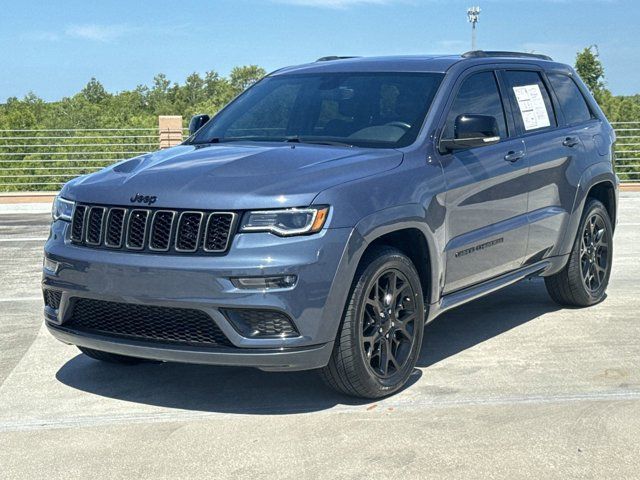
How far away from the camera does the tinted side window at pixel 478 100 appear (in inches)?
243

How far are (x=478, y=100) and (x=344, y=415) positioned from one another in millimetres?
2386

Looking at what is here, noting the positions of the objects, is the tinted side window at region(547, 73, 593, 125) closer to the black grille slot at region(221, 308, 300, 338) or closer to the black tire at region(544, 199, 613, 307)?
the black tire at region(544, 199, 613, 307)

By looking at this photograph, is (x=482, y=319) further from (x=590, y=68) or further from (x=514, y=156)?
(x=590, y=68)

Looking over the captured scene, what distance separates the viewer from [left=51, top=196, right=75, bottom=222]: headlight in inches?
213

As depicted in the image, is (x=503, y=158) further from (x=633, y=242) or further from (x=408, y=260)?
(x=633, y=242)

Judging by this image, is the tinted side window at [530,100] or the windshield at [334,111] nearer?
the windshield at [334,111]

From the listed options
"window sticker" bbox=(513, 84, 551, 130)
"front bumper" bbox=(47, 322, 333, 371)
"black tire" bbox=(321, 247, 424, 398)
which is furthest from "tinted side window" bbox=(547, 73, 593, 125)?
"front bumper" bbox=(47, 322, 333, 371)

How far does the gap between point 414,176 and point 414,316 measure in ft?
2.47

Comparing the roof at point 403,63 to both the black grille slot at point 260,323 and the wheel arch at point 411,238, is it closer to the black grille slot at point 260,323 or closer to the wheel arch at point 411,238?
the wheel arch at point 411,238

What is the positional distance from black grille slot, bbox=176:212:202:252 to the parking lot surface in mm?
868

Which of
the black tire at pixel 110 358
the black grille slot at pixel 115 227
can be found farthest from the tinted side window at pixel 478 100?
the black tire at pixel 110 358

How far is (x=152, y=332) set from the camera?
507cm

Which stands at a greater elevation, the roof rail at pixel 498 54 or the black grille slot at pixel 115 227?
the roof rail at pixel 498 54

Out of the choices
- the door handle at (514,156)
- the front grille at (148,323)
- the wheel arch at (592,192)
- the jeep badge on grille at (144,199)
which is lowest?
the front grille at (148,323)
